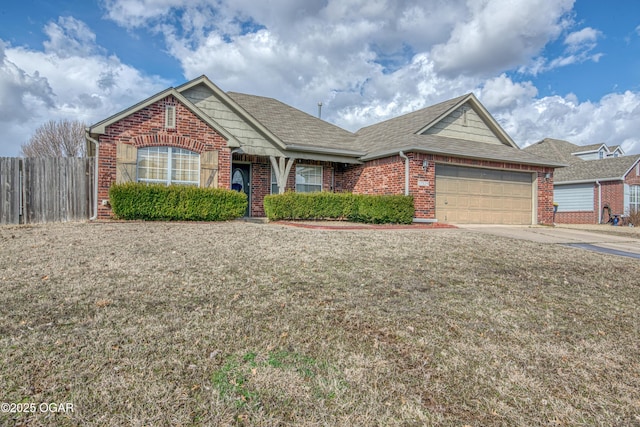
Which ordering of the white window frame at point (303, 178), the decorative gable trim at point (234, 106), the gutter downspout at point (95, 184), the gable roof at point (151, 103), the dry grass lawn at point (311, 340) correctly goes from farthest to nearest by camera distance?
the white window frame at point (303, 178)
the decorative gable trim at point (234, 106)
the gutter downspout at point (95, 184)
the gable roof at point (151, 103)
the dry grass lawn at point (311, 340)

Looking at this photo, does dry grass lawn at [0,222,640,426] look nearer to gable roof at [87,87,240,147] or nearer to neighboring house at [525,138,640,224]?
gable roof at [87,87,240,147]

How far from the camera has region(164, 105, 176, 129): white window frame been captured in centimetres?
1163

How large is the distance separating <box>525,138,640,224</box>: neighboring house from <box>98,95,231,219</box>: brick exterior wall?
68.7 ft

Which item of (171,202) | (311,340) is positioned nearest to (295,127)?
(171,202)

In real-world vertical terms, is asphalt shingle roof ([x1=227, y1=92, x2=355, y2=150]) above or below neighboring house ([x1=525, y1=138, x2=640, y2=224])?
above

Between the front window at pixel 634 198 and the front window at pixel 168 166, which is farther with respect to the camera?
the front window at pixel 634 198

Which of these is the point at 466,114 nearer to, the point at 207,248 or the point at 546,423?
the point at 207,248

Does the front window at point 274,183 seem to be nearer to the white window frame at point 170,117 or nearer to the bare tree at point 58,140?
the white window frame at point 170,117

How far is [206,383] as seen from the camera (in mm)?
2539

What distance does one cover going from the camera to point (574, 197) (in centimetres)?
2416

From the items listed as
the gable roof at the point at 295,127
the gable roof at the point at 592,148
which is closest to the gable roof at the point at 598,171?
the gable roof at the point at 592,148

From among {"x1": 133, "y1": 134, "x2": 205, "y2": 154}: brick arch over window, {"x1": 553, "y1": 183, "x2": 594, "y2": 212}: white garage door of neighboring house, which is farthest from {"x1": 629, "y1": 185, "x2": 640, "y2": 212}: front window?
{"x1": 133, "y1": 134, "x2": 205, "y2": 154}: brick arch over window

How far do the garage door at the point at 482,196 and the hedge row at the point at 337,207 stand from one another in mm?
2181

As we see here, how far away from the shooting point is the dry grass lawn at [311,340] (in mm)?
2377
